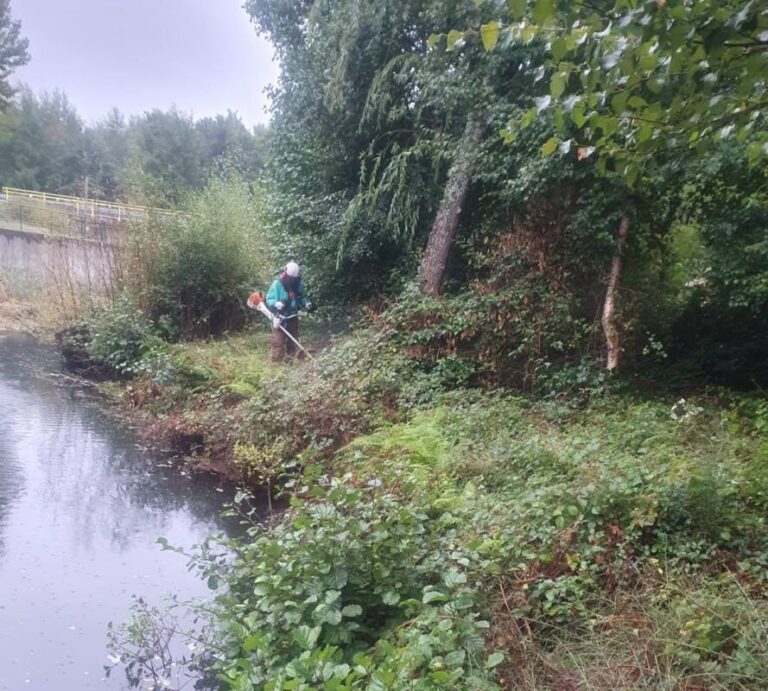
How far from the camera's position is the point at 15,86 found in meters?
35.0

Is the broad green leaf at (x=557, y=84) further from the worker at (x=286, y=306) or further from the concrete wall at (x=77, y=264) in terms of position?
the concrete wall at (x=77, y=264)

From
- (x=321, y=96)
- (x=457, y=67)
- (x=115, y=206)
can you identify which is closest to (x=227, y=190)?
(x=115, y=206)

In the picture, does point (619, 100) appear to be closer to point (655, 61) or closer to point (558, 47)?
point (655, 61)

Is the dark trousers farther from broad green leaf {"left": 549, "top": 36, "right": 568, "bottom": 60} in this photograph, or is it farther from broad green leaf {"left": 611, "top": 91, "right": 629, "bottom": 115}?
broad green leaf {"left": 549, "top": 36, "right": 568, "bottom": 60}

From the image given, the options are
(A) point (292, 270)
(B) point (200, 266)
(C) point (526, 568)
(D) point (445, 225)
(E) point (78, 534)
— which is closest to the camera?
(C) point (526, 568)

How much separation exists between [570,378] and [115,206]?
10.6m

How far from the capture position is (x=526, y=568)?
3707 mm

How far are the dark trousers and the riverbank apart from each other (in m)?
4.68

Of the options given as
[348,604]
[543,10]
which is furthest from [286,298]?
[543,10]

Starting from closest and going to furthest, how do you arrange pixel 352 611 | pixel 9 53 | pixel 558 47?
pixel 558 47, pixel 352 611, pixel 9 53

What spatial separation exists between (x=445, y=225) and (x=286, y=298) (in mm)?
2677

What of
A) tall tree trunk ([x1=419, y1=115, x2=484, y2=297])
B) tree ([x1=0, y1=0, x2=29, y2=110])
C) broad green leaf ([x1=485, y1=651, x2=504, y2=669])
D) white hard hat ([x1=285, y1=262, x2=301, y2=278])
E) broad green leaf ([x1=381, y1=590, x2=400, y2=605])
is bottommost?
broad green leaf ([x1=381, y1=590, x2=400, y2=605])

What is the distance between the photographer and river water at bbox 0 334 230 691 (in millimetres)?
4500

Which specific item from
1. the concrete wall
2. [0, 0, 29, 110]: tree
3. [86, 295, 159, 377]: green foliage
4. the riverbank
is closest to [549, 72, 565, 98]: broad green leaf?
the riverbank
